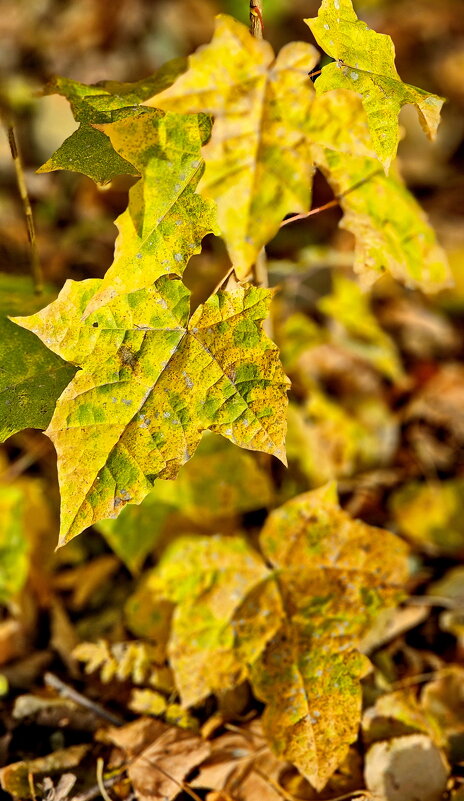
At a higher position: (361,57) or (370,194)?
(361,57)

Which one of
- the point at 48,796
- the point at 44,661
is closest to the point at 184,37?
the point at 44,661

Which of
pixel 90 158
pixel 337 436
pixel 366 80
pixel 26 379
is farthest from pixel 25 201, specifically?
pixel 337 436

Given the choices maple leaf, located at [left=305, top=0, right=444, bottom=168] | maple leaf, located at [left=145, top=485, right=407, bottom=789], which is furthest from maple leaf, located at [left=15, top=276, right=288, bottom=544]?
maple leaf, located at [left=145, top=485, right=407, bottom=789]

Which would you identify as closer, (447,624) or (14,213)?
(447,624)

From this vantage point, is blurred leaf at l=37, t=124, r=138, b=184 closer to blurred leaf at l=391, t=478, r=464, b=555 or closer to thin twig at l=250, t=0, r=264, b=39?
thin twig at l=250, t=0, r=264, b=39

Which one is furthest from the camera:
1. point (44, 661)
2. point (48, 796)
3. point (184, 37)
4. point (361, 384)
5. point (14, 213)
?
point (184, 37)

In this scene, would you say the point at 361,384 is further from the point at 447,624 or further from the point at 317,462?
the point at 447,624

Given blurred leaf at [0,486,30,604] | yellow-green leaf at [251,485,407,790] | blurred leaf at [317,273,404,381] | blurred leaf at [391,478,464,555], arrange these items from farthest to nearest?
blurred leaf at [317,273,404,381], blurred leaf at [391,478,464,555], blurred leaf at [0,486,30,604], yellow-green leaf at [251,485,407,790]
